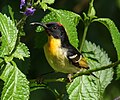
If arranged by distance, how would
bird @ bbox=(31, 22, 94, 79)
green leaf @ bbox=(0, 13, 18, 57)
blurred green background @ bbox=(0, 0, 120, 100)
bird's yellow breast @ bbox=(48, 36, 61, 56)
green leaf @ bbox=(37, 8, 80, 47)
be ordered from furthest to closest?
1. blurred green background @ bbox=(0, 0, 120, 100)
2. bird's yellow breast @ bbox=(48, 36, 61, 56)
3. bird @ bbox=(31, 22, 94, 79)
4. green leaf @ bbox=(37, 8, 80, 47)
5. green leaf @ bbox=(0, 13, 18, 57)

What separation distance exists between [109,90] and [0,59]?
97.3 inches

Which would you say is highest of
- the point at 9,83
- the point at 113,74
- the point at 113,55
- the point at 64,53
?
the point at 113,55

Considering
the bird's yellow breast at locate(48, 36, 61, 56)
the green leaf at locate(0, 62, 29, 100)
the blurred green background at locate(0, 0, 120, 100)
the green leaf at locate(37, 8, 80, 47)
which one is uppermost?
the blurred green background at locate(0, 0, 120, 100)

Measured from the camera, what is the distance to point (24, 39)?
3.82 metres

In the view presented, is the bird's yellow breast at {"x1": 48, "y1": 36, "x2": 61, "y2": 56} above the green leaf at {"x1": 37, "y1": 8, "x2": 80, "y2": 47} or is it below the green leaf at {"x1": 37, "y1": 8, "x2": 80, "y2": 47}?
above

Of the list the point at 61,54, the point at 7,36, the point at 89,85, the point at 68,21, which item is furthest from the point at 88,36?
the point at 7,36

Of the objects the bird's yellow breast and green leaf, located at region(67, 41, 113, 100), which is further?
the bird's yellow breast

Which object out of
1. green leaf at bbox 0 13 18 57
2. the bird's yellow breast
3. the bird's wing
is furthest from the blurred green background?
green leaf at bbox 0 13 18 57

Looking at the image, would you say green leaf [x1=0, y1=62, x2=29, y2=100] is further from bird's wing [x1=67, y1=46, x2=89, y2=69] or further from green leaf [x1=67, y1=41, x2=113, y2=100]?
bird's wing [x1=67, y1=46, x2=89, y2=69]

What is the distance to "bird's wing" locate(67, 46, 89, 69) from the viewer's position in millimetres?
3264

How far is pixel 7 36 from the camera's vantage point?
2344mm

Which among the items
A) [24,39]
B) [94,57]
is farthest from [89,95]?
[24,39]

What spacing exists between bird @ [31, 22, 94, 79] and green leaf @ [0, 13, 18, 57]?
745 millimetres

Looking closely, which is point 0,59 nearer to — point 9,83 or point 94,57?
point 9,83
